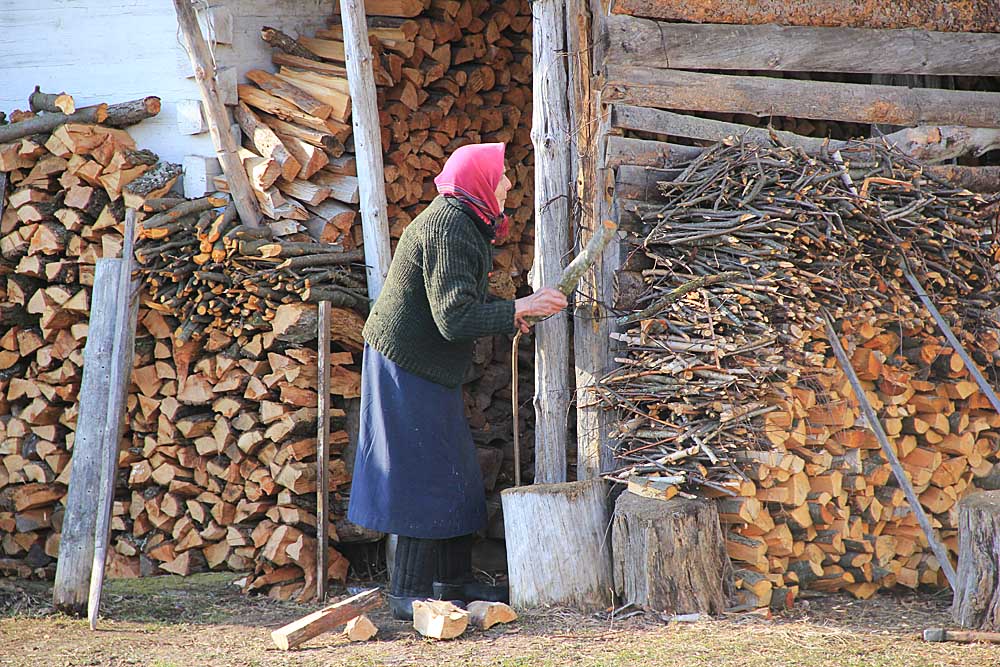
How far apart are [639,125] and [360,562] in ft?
9.16

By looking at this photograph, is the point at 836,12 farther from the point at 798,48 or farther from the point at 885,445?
the point at 885,445

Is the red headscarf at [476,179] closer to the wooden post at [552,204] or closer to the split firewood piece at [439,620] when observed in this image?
the wooden post at [552,204]

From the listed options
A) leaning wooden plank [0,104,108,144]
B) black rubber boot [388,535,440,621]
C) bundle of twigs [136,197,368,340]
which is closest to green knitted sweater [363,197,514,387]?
bundle of twigs [136,197,368,340]

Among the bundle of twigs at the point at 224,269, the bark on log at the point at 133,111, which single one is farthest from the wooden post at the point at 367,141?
the bark on log at the point at 133,111

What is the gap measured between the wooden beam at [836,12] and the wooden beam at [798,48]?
4cm

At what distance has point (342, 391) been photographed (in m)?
5.61

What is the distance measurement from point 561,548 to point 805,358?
138cm

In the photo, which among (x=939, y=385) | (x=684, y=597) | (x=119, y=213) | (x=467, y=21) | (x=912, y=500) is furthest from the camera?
(x=467, y=21)

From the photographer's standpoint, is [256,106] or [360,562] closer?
[256,106]

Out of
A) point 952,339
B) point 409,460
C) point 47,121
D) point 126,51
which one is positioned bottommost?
point 409,460

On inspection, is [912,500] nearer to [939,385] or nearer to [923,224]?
[939,385]

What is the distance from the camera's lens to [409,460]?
4938 mm

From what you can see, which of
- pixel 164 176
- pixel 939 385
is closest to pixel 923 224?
pixel 939 385

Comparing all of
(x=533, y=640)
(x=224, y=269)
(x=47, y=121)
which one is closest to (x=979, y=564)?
(x=533, y=640)
